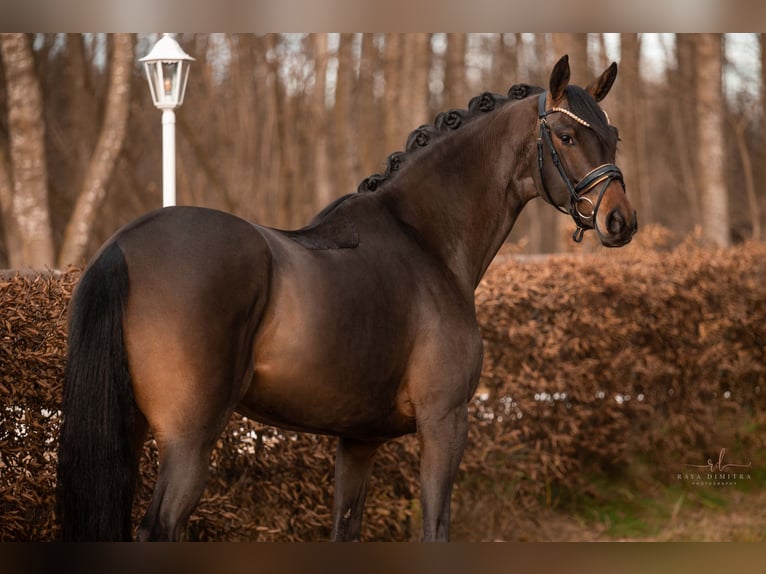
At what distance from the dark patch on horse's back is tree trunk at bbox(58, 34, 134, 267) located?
359 inches

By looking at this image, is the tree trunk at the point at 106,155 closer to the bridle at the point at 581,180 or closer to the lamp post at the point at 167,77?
the lamp post at the point at 167,77

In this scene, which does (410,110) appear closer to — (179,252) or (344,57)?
(344,57)

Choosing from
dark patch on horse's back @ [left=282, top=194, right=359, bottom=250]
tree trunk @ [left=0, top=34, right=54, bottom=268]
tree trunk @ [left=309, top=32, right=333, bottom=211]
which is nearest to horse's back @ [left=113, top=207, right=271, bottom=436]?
dark patch on horse's back @ [left=282, top=194, right=359, bottom=250]

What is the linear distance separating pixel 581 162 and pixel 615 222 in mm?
311

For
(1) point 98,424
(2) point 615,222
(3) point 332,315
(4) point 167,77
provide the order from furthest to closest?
(4) point 167,77, (2) point 615,222, (3) point 332,315, (1) point 98,424

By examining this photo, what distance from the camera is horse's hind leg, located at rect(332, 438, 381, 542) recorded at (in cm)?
446

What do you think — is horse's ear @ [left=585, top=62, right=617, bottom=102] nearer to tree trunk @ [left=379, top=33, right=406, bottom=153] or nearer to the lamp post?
the lamp post

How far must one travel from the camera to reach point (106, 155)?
509 inches

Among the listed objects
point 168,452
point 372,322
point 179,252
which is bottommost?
point 168,452

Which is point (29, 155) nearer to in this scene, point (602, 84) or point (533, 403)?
point (533, 403)

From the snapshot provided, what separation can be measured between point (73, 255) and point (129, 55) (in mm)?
2667

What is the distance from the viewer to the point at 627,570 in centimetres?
494

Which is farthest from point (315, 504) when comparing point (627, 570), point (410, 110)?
point (410, 110)
